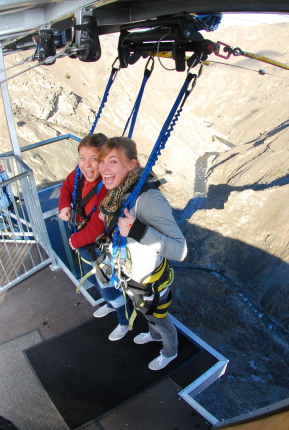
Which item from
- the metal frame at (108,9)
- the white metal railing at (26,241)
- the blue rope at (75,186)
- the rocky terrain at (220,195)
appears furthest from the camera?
the rocky terrain at (220,195)

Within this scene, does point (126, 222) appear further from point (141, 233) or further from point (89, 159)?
point (89, 159)

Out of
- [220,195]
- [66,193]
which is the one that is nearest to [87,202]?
[66,193]

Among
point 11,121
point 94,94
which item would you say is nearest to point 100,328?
point 11,121

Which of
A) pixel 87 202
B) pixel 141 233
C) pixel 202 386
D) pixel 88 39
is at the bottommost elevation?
pixel 202 386

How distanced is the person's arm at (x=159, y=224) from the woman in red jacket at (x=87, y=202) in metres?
0.62

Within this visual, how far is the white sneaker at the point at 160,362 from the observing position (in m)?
3.38

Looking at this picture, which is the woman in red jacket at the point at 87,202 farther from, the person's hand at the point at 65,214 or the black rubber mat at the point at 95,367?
the black rubber mat at the point at 95,367

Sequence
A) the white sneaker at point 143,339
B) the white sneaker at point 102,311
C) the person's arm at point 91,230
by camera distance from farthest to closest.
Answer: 1. the white sneaker at point 102,311
2. the white sneaker at point 143,339
3. the person's arm at point 91,230

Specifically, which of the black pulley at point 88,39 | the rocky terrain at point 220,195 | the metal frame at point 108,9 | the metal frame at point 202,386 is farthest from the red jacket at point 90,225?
the metal frame at point 202,386

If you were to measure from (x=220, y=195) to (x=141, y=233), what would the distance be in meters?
34.9

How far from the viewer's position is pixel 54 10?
2.49 metres

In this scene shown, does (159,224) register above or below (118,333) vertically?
above

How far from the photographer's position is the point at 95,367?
3480 mm

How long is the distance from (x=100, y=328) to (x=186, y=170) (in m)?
40.1
